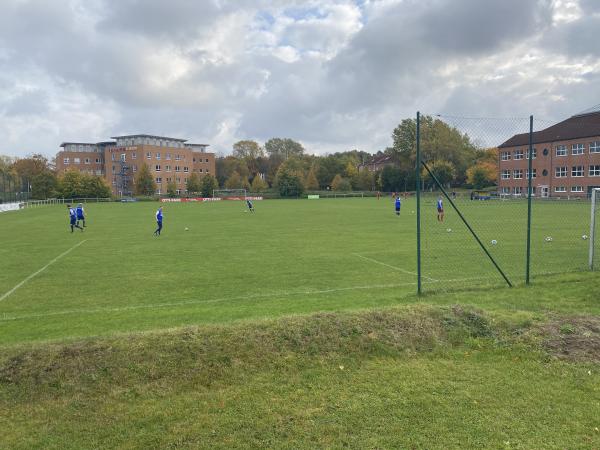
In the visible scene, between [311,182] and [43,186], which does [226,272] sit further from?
[311,182]

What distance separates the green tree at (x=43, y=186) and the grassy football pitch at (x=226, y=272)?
6711 cm

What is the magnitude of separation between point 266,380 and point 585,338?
4.81 m

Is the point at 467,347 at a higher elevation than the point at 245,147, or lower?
lower

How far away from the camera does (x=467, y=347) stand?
685 cm

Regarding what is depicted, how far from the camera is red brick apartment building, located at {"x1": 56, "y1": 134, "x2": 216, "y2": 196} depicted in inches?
4663

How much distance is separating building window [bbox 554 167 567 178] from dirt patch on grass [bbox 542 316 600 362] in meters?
62.1

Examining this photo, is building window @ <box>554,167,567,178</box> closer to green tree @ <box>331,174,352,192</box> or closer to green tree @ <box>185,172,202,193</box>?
green tree @ <box>331,174,352,192</box>

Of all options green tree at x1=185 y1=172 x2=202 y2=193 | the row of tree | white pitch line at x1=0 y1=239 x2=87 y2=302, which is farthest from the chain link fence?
green tree at x1=185 y1=172 x2=202 y2=193

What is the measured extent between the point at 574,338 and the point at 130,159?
123 meters

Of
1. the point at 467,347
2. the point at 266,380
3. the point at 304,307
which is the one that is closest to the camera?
the point at 266,380

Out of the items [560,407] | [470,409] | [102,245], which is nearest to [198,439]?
[470,409]

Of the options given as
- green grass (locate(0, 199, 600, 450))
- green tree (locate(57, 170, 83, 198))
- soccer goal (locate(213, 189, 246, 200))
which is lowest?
green grass (locate(0, 199, 600, 450))

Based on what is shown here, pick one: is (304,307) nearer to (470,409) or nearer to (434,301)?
(434,301)

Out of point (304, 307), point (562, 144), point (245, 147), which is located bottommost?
point (304, 307)
